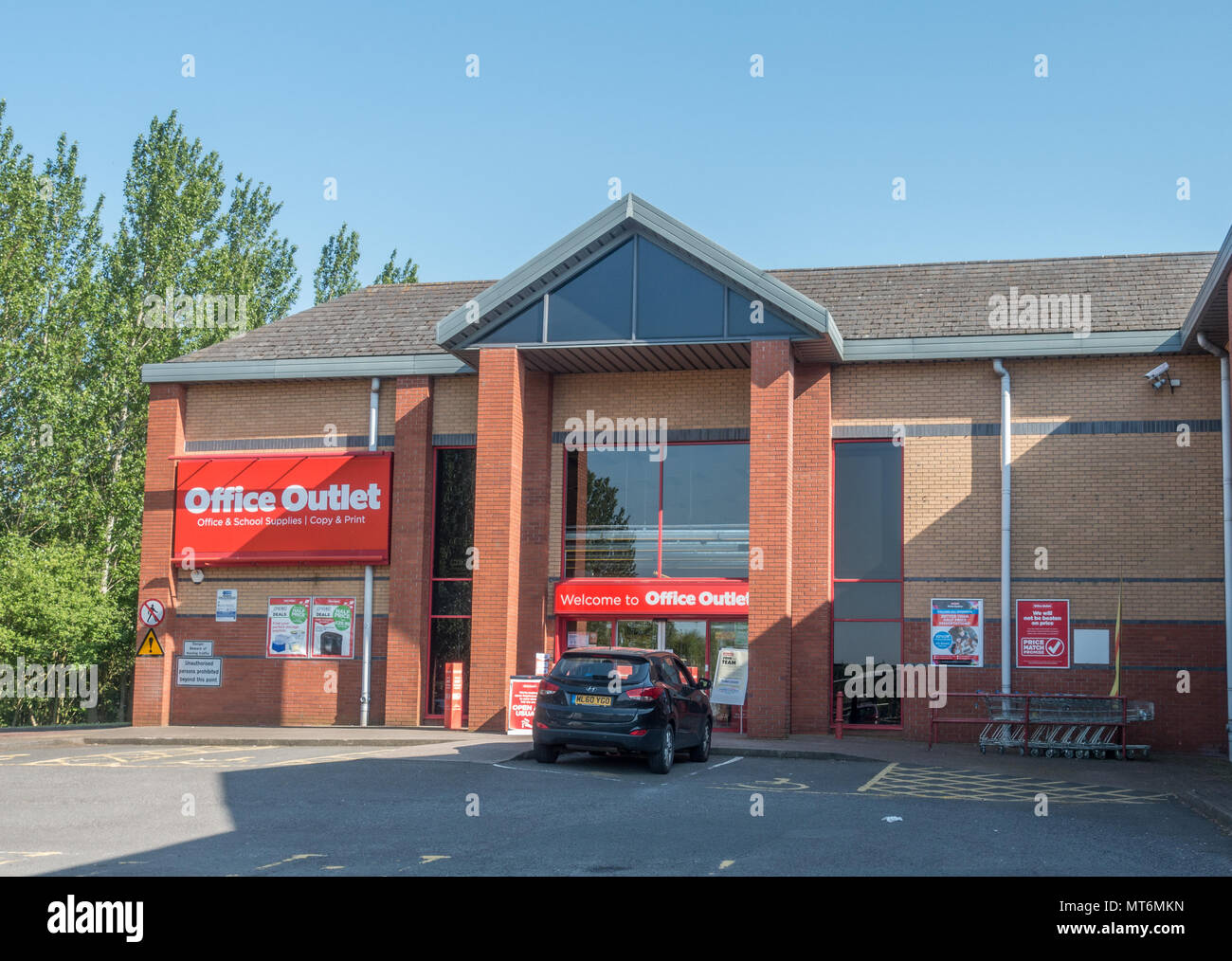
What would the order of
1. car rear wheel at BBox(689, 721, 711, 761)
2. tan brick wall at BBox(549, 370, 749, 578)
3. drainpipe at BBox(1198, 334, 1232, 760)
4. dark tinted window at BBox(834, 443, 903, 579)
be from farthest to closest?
tan brick wall at BBox(549, 370, 749, 578)
dark tinted window at BBox(834, 443, 903, 579)
drainpipe at BBox(1198, 334, 1232, 760)
car rear wheel at BBox(689, 721, 711, 761)

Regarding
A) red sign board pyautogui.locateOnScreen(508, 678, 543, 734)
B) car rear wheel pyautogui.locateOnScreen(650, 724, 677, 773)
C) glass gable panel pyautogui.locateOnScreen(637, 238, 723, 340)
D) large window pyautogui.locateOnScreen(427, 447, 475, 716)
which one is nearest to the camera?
car rear wheel pyautogui.locateOnScreen(650, 724, 677, 773)

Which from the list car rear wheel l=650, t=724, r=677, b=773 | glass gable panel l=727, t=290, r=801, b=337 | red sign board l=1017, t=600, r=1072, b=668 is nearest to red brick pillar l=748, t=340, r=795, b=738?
glass gable panel l=727, t=290, r=801, b=337

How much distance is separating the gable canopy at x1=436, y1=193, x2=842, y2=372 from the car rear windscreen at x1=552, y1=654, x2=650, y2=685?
7.28m

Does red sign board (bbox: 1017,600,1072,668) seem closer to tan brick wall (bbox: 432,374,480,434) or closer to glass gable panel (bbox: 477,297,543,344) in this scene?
glass gable panel (bbox: 477,297,543,344)

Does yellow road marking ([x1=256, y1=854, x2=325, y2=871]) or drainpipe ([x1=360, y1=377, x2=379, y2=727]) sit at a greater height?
drainpipe ([x1=360, y1=377, x2=379, y2=727])

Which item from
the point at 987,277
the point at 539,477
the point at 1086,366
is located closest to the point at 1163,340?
the point at 1086,366

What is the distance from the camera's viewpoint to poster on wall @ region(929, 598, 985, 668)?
2145cm

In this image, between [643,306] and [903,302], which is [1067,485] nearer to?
[903,302]

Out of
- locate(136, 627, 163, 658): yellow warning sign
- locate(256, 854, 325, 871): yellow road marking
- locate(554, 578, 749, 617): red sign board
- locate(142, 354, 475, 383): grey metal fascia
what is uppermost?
locate(142, 354, 475, 383): grey metal fascia

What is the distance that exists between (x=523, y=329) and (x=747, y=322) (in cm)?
395

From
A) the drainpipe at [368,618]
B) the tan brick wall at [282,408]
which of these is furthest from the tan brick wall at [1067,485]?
the tan brick wall at [282,408]

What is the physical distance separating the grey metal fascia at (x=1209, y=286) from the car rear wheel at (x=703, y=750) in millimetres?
9151

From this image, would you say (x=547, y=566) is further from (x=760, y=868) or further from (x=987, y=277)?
(x=760, y=868)

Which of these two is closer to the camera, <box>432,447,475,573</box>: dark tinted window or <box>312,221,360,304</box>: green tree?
<box>432,447,475,573</box>: dark tinted window
